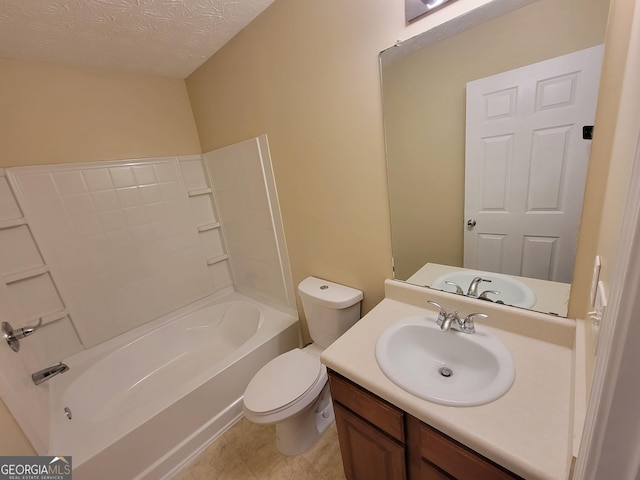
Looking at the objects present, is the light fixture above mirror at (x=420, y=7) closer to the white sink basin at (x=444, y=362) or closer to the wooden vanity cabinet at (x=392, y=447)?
the white sink basin at (x=444, y=362)

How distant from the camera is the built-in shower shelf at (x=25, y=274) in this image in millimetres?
1521

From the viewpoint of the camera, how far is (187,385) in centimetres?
151

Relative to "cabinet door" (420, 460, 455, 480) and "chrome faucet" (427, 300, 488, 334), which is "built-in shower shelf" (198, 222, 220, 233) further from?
"cabinet door" (420, 460, 455, 480)

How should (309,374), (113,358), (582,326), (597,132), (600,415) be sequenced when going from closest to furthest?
1. (600,415)
2. (597,132)
3. (582,326)
4. (309,374)
5. (113,358)

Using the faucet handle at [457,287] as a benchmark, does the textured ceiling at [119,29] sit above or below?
above

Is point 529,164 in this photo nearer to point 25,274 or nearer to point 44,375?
point 44,375

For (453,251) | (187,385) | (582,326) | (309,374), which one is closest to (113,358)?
(187,385)

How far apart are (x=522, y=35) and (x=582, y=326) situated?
0.94m

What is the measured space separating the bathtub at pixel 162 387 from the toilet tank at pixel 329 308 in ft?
1.31

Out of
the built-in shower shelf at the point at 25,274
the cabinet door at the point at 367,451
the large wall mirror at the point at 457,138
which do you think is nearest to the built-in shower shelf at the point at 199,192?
the built-in shower shelf at the point at 25,274

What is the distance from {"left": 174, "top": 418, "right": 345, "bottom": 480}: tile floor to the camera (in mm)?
1354

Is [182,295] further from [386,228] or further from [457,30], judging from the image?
[457,30]

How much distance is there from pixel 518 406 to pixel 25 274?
2.47 meters

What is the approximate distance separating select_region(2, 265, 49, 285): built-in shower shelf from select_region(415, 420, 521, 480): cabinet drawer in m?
2.22
